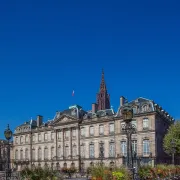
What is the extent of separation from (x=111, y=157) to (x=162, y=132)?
11130 millimetres

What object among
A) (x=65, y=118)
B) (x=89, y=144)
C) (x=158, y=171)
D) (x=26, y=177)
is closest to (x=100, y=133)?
(x=89, y=144)

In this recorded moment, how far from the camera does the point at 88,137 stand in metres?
68.6

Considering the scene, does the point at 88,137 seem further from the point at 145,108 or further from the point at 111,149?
the point at 145,108

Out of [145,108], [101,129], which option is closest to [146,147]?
[145,108]

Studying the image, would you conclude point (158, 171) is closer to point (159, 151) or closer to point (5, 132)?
point (5, 132)

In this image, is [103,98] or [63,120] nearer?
[63,120]

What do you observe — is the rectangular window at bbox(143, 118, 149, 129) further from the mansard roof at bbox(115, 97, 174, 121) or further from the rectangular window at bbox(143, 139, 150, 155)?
the rectangular window at bbox(143, 139, 150, 155)

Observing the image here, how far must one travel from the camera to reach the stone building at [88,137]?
6034 centimetres

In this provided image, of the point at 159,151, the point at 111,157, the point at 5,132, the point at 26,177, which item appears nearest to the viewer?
the point at 26,177

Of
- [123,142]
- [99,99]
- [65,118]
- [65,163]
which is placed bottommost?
[65,163]

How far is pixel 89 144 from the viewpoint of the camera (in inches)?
2692

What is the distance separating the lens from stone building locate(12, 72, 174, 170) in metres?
60.3

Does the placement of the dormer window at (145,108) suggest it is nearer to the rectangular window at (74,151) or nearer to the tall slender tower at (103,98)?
the rectangular window at (74,151)

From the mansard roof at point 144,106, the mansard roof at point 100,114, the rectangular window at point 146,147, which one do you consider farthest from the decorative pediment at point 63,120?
the rectangular window at point 146,147
